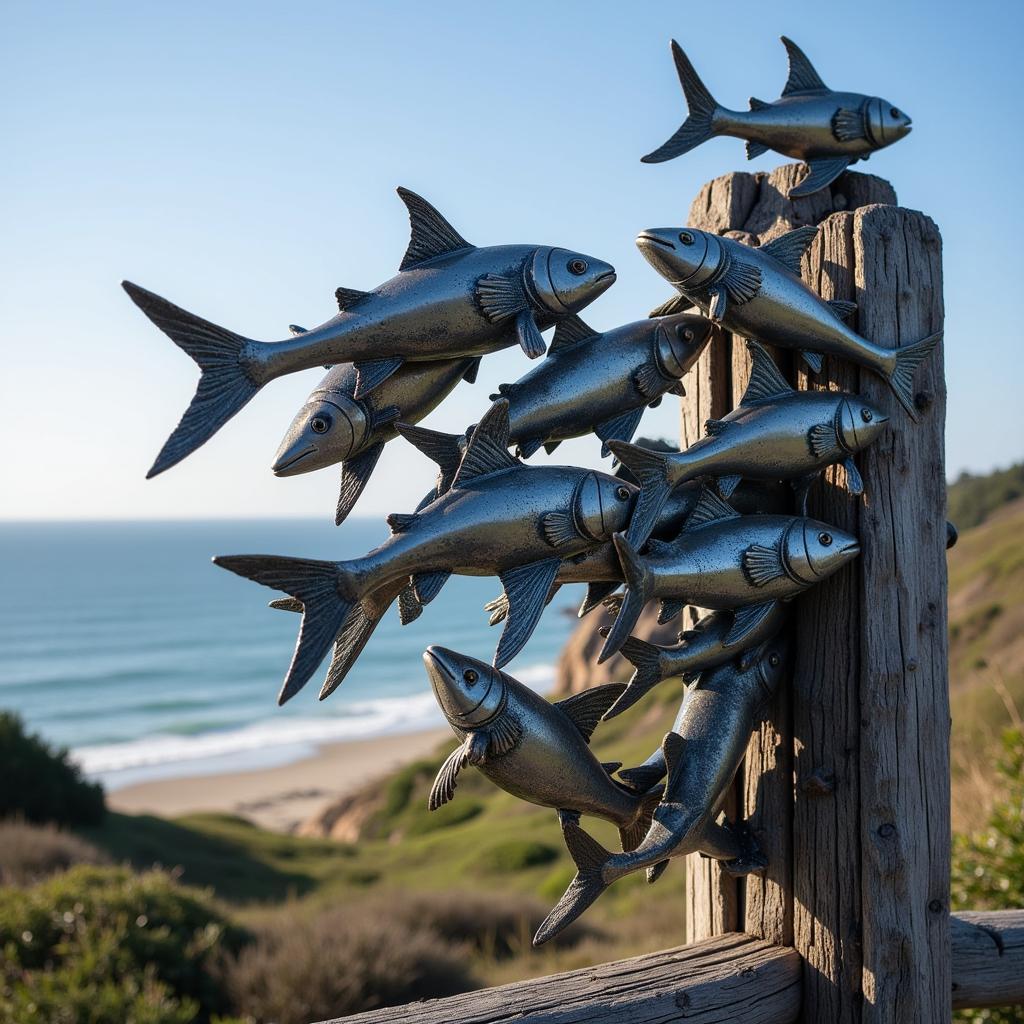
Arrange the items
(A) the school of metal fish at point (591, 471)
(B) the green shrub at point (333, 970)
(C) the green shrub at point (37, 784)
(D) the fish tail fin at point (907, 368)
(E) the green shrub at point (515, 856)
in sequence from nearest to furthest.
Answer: (A) the school of metal fish at point (591, 471)
(D) the fish tail fin at point (907, 368)
(B) the green shrub at point (333, 970)
(C) the green shrub at point (37, 784)
(E) the green shrub at point (515, 856)

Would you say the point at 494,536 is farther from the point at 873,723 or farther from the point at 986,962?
the point at 986,962

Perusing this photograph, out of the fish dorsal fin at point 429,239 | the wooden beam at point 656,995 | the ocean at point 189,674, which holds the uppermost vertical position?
the fish dorsal fin at point 429,239

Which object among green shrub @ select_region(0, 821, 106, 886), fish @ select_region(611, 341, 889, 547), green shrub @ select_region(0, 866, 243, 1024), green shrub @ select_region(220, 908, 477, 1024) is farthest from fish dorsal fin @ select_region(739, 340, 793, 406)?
green shrub @ select_region(0, 821, 106, 886)

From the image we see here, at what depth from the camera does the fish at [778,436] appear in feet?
6.40

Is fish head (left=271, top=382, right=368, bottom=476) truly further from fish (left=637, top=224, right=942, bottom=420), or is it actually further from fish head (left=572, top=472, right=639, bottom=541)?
fish (left=637, top=224, right=942, bottom=420)

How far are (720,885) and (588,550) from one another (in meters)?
1.00

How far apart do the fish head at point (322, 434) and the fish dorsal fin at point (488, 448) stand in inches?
7.7

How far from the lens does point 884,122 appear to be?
223cm

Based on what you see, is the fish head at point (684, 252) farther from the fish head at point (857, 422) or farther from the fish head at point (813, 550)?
the fish head at point (813, 550)

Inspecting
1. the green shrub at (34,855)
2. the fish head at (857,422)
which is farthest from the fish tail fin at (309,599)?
the green shrub at (34,855)

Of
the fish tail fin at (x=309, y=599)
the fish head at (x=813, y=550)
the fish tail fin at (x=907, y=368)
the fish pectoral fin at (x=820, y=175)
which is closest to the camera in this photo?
the fish tail fin at (x=309, y=599)

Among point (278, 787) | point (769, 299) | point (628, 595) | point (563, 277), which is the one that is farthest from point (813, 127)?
point (278, 787)

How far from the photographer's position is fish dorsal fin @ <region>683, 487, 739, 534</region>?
6.51 feet

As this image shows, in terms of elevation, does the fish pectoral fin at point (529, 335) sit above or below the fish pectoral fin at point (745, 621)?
above
